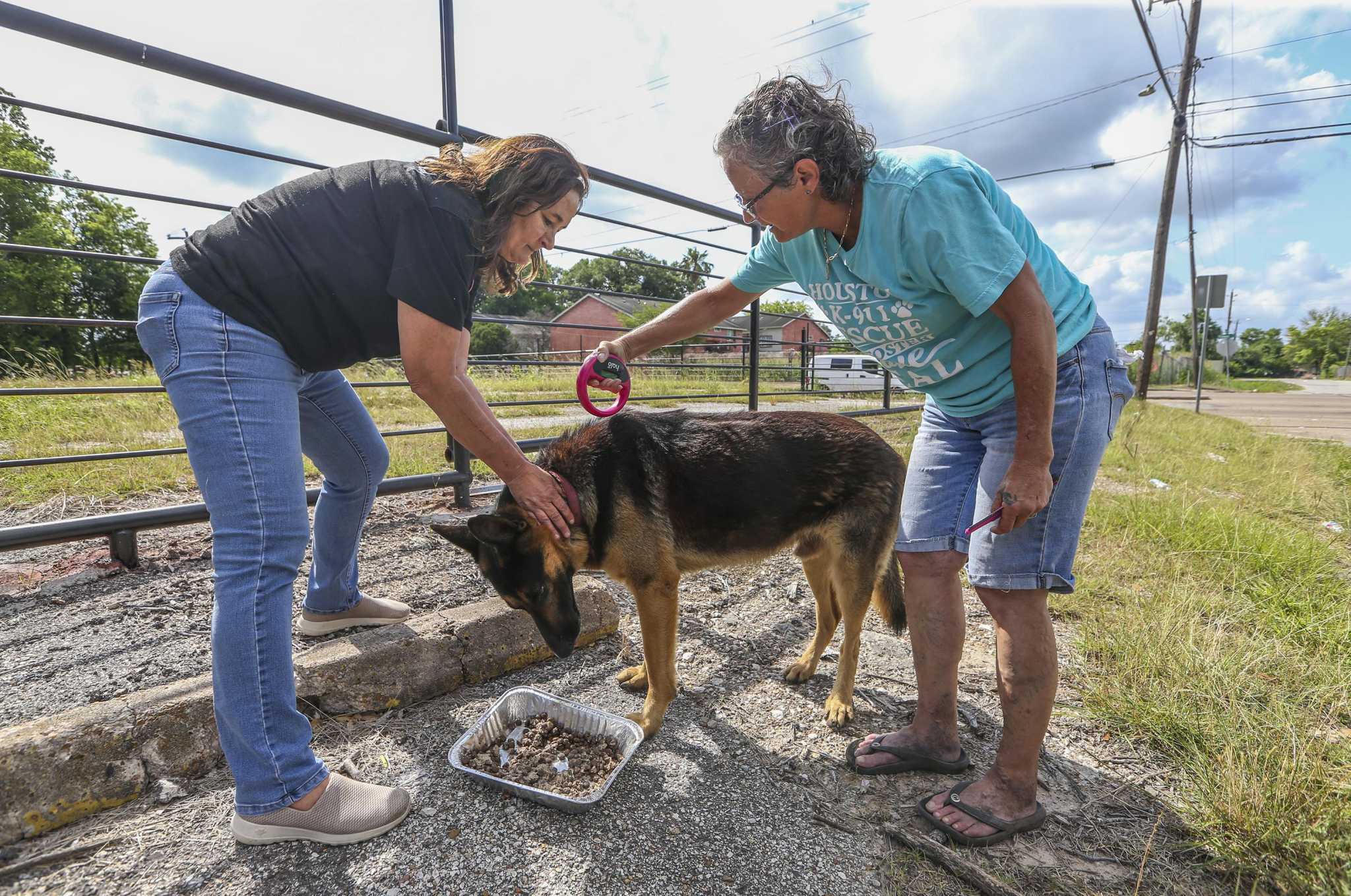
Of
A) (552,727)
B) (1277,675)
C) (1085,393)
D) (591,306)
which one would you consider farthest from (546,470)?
(591,306)

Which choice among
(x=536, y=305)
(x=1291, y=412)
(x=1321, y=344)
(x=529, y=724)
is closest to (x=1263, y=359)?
(x=1321, y=344)

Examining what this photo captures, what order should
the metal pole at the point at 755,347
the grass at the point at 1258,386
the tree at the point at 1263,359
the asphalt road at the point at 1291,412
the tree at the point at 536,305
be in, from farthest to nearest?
the tree at the point at 1263,359
the tree at the point at 536,305
the grass at the point at 1258,386
the asphalt road at the point at 1291,412
the metal pole at the point at 755,347

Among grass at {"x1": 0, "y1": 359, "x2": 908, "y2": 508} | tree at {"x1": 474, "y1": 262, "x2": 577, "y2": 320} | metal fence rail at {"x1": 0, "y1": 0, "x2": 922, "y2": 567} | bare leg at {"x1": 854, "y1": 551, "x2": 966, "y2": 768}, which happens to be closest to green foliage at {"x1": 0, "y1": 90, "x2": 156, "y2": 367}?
grass at {"x1": 0, "y1": 359, "x2": 908, "y2": 508}

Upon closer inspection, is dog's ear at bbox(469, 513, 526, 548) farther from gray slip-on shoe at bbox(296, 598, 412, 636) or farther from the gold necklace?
the gold necklace

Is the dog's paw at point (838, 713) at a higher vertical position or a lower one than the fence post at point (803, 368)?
lower

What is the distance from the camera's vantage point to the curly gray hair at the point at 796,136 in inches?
70.1

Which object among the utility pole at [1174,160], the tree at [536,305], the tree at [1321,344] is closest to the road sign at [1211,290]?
the utility pole at [1174,160]

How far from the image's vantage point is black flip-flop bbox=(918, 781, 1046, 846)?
70.8 inches

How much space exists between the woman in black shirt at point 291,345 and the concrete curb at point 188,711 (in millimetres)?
334

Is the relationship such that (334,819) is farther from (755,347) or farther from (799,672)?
(755,347)

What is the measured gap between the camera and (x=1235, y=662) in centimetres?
244

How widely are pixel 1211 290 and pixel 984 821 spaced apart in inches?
697

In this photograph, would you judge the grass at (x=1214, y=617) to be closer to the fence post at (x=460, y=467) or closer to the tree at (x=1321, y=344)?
the fence post at (x=460, y=467)

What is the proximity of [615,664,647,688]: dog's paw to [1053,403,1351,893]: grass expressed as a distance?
1.83m
